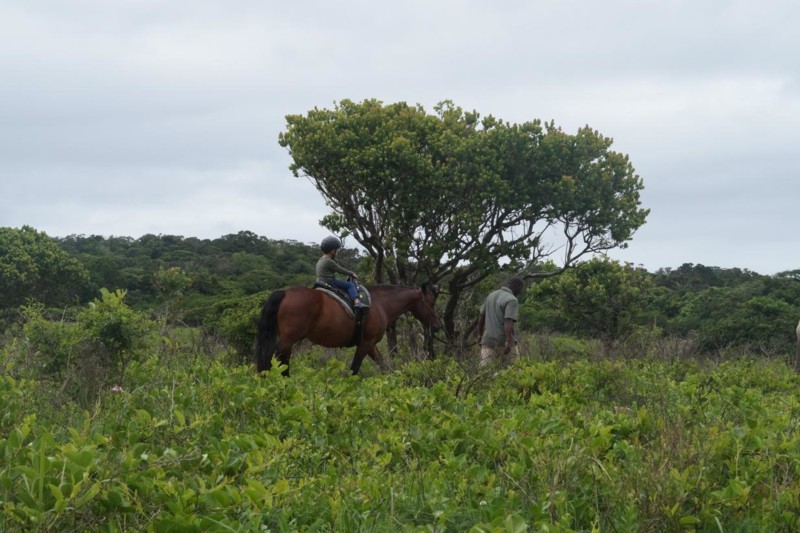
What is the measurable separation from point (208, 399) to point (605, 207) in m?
15.9

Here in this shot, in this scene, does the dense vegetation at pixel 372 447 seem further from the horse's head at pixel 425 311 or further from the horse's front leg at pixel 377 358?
the horse's head at pixel 425 311

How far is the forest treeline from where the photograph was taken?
27.6 m

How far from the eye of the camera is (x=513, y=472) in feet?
14.4

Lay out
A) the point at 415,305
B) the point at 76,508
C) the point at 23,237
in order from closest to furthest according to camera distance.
→ the point at 76,508, the point at 415,305, the point at 23,237

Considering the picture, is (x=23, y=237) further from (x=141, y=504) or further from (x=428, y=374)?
(x=141, y=504)

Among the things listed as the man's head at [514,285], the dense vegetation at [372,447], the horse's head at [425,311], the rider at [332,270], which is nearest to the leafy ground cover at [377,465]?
the dense vegetation at [372,447]

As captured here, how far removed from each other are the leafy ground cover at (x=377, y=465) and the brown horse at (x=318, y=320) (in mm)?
4731

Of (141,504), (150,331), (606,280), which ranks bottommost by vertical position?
(141,504)

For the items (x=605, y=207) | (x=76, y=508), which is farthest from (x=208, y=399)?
(x=605, y=207)

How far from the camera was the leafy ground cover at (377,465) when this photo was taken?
3410 mm

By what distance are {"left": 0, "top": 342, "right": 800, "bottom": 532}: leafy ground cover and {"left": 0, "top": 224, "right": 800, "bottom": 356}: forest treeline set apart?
9.46 m

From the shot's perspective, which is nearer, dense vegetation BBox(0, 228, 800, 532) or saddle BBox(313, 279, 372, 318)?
dense vegetation BBox(0, 228, 800, 532)

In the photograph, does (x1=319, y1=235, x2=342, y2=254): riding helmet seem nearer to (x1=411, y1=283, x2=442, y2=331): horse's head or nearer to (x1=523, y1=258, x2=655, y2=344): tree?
(x1=411, y1=283, x2=442, y2=331): horse's head

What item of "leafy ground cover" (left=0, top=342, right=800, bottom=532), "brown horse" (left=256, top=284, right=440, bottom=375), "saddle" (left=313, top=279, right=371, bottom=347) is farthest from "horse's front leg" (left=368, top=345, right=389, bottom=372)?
"leafy ground cover" (left=0, top=342, right=800, bottom=532)
